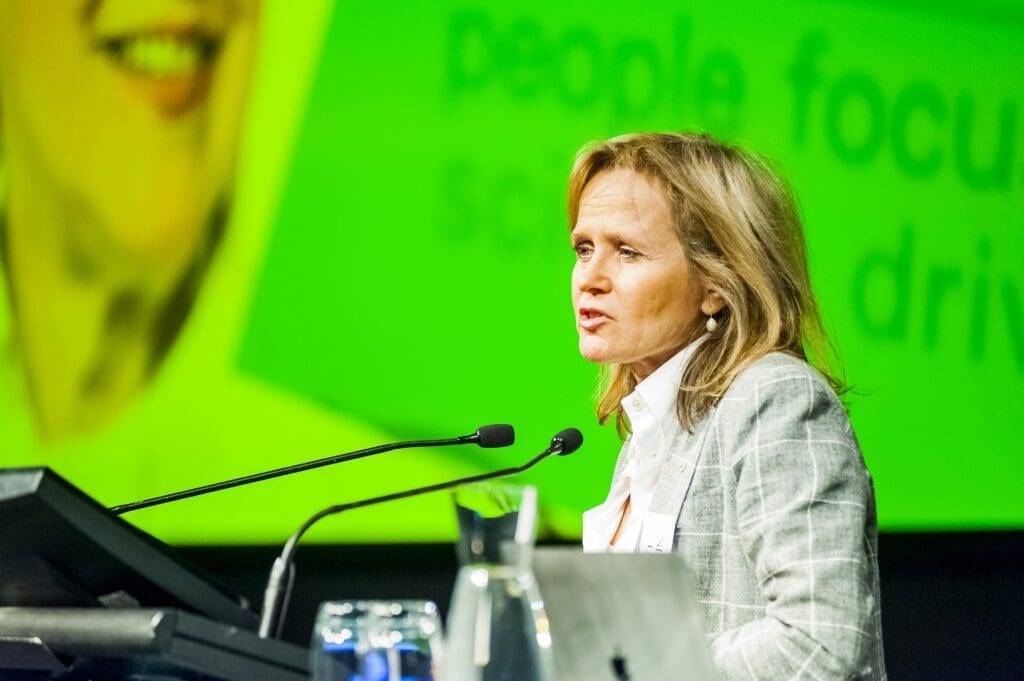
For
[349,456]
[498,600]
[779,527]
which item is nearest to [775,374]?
[779,527]

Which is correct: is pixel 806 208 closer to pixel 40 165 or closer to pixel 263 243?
pixel 263 243

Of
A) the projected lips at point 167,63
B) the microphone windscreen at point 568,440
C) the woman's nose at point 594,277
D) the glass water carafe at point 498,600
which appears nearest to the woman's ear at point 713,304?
the woman's nose at point 594,277

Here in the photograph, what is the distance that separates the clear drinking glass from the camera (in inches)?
44.4

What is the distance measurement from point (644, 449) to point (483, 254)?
1332 mm

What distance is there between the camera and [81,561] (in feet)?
4.09

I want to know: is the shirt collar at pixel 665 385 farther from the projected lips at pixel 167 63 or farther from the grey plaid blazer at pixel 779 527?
the projected lips at pixel 167 63

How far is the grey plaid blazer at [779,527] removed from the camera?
60.9 inches

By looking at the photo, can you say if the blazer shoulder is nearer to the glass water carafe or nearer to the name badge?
the name badge

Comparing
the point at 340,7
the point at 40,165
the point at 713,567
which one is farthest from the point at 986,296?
the point at 40,165

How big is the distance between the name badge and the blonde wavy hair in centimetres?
14

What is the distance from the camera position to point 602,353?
2043 millimetres

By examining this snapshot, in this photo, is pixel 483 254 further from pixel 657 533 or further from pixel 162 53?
pixel 657 533

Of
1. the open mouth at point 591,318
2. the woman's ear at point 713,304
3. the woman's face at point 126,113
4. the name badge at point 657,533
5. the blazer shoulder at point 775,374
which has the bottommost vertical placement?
the name badge at point 657,533

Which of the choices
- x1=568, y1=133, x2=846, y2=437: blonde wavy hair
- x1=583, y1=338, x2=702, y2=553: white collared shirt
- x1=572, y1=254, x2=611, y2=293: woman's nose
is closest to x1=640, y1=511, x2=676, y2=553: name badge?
x1=583, y1=338, x2=702, y2=553: white collared shirt
